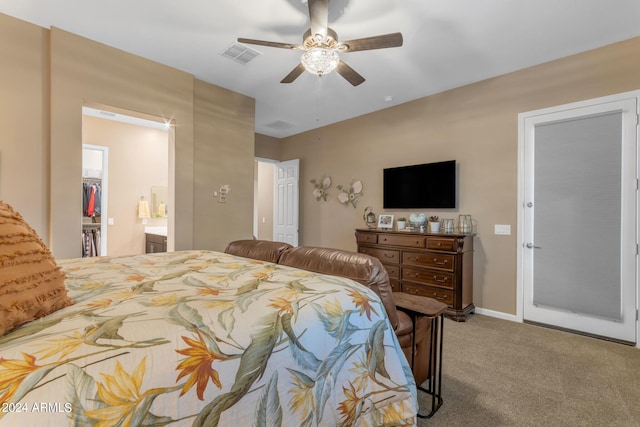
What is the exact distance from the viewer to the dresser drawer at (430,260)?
341cm

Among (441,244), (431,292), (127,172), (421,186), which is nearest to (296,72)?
(421,186)

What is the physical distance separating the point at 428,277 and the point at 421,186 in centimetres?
136

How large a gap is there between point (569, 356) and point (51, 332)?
3555 mm

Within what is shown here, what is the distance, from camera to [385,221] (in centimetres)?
454

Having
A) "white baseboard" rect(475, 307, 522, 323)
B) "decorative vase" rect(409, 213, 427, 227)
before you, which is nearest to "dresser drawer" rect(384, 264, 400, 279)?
"decorative vase" rect(409, 213, 427, 227)

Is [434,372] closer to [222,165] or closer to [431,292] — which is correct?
[431,292]

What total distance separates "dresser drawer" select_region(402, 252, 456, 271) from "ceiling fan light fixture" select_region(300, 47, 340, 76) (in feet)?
8.21

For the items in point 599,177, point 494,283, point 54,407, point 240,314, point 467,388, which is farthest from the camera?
point 494,283

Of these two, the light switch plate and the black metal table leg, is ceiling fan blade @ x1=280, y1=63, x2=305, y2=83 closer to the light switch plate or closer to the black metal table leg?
the black metal table leg

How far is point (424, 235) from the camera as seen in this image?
11.9 feet

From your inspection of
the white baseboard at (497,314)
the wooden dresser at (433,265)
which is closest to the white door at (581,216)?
the white baseboard at (497,314)

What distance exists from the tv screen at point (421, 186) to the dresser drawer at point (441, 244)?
2.13 ft

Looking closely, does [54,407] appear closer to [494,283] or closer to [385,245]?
[385,245]

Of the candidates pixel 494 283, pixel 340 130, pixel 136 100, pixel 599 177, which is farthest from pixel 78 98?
pixel 599 177
